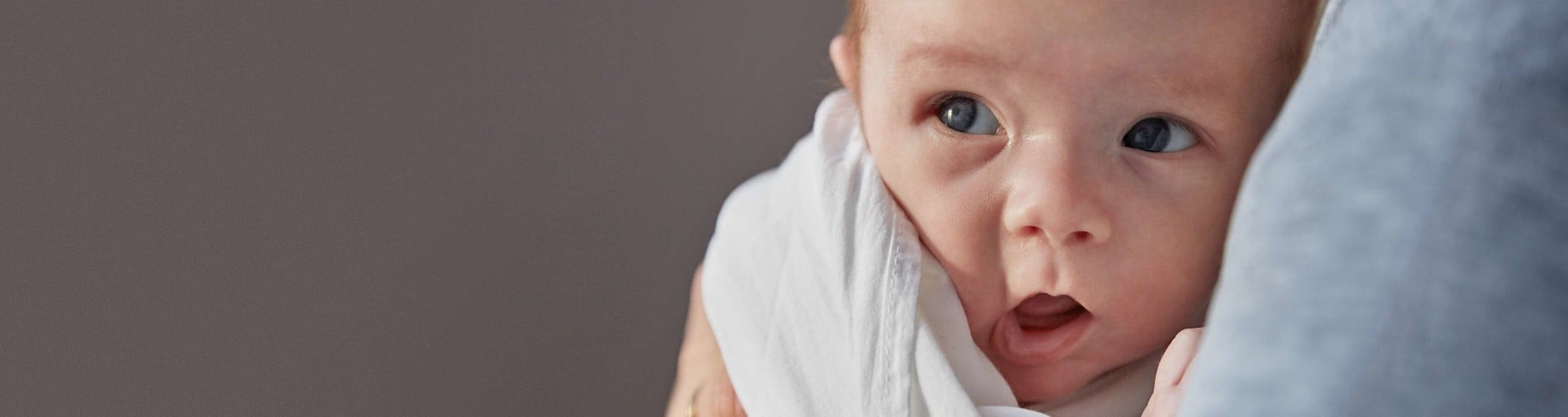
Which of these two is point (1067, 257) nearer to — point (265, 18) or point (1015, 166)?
point (1015, 166)

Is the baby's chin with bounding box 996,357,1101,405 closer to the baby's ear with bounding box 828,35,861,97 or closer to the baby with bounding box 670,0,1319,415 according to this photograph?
the baby with bounding box 670,0,1319,415

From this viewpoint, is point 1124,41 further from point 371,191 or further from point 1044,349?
point 371,191

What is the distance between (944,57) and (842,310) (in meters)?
0.17

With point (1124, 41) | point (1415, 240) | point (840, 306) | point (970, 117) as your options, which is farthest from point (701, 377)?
point (1415, 240)

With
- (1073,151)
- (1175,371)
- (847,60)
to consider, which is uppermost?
(847,60)

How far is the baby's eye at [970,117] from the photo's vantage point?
2.31ft

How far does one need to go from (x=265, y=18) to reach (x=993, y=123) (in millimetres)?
581

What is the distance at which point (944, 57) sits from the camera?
0.69 metres

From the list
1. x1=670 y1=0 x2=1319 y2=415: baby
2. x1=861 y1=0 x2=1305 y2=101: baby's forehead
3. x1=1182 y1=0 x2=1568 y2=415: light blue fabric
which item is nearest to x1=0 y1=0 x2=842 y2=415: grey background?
x1=670 y1=0 x2=1319 y2=415: baby

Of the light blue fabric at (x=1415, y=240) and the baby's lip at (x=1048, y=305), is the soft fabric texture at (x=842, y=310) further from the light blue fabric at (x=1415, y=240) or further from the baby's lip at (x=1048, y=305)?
the light blue fabric at (x=1415, y=240)

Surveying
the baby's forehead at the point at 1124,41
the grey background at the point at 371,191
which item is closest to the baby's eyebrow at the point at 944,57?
the baby's forehead at the point at 1124,41

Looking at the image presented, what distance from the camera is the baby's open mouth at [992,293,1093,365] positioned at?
0.74 meters

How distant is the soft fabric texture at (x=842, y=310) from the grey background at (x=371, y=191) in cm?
32

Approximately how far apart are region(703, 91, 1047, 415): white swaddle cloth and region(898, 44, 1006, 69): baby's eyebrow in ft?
0.31
